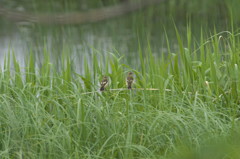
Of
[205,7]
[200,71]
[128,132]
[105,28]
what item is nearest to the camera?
[128,132]

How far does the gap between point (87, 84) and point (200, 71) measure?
848 millimetres

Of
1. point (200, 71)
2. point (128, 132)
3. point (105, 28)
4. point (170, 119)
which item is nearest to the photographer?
point (128, 132)

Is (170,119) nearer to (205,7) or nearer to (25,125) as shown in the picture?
(25,125)

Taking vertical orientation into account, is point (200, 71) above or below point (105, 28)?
below

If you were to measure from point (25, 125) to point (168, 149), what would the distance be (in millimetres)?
808

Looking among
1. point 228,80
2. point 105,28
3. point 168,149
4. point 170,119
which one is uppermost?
point 105,28

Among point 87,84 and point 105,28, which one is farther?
point 105,28

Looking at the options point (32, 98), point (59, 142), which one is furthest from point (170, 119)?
point (32, 98)

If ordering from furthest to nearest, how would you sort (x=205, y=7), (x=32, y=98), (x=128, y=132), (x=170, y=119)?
1. (x=205, y=7)
2. (x=32, y=98)
3. (x=170, y=119)
4. (x=128, y=132)

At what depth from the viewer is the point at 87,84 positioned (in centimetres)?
342

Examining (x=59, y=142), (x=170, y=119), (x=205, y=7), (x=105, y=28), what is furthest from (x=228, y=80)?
(x=105, y=28)

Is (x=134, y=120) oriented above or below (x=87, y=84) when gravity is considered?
below

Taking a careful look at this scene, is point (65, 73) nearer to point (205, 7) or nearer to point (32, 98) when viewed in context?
point (32, 98)

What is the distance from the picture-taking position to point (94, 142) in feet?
8.74
